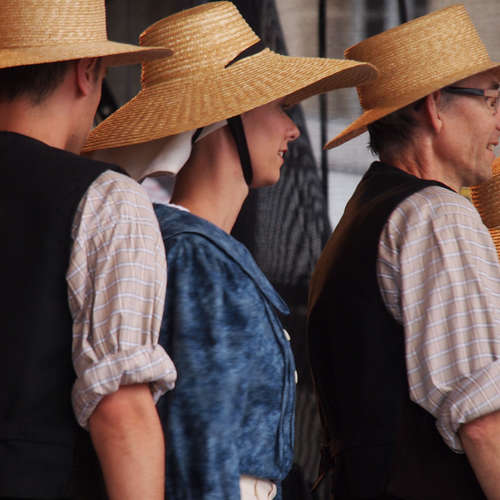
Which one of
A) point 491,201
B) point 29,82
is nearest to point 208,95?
point 29,82

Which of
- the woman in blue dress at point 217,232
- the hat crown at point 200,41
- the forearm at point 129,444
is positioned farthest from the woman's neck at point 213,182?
the forearm at point 129,444

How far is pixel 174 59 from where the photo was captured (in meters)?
1.81

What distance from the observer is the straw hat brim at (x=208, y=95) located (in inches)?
66.0

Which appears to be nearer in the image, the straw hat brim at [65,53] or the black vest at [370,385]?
the straw hat brim at [65,53]

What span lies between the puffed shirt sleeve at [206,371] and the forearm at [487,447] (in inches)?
15.2

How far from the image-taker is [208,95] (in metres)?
1.73

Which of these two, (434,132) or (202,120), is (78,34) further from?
(434,132)

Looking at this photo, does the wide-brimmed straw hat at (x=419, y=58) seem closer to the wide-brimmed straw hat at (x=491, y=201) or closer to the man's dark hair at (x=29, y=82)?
the wide-brimmed straw hat at (x=491, y=201)

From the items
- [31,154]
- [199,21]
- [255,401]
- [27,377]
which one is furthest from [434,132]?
[27,377]

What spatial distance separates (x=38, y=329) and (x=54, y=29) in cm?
56

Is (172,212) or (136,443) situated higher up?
(172,212)

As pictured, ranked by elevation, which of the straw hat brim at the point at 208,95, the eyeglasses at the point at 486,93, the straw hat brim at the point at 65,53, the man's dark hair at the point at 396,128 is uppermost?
the straw hat brim at the point at 65,53

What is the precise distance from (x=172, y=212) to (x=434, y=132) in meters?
0.66

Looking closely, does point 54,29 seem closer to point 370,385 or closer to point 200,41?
point 200,41
